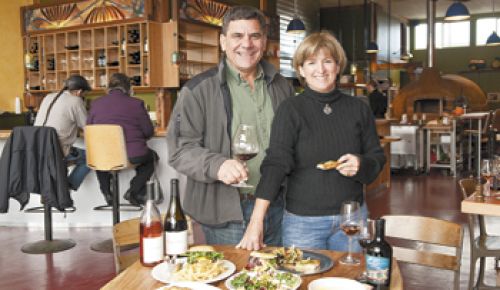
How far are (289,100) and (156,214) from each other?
73cm

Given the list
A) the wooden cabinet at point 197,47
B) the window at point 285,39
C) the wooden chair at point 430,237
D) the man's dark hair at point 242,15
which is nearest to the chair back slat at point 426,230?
the wooden chair at point 430,237

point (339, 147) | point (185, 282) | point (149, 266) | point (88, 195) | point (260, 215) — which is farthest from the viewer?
point (88, 195)

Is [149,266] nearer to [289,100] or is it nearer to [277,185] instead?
[277,185]

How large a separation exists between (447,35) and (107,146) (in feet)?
58.0

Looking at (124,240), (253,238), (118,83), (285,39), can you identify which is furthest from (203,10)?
(253,238)

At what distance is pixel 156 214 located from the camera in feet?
6.11

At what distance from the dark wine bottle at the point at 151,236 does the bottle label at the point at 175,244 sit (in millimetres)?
24

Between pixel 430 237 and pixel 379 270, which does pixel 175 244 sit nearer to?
pixel 379 270

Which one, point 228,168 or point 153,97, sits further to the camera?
point 153,97

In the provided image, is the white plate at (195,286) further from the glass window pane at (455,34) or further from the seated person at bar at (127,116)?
the glass window pane at (455,34)

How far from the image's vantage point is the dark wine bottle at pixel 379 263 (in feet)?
5.21

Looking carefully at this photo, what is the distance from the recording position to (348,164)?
79.0 inches

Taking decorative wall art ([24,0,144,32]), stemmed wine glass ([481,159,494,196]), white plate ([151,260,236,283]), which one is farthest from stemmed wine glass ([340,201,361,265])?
decorative wall art ([24,0,144,32])

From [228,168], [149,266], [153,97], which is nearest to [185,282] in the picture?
[149,266]
